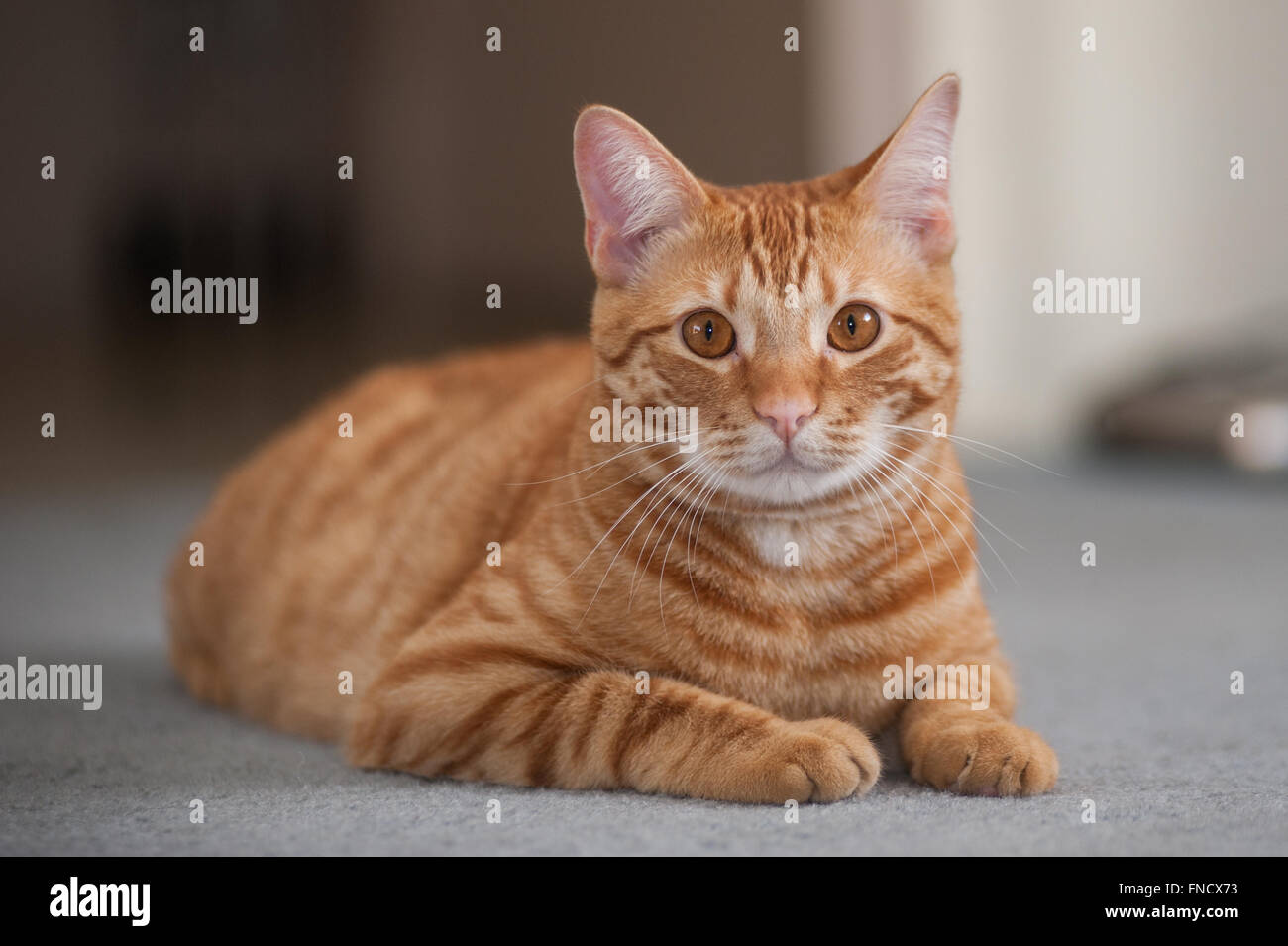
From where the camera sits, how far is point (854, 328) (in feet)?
5.88

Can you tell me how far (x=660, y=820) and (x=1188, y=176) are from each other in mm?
Answer: 5623

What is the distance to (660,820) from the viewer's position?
1.58m

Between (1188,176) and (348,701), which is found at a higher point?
(1188,176)

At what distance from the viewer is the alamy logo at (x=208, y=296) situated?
5.38 metres

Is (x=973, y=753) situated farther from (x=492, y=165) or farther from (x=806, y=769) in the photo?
(x=492, y=165)

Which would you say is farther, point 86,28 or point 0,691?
point 86,28

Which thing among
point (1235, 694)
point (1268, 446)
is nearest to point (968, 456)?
point (1268, 446)

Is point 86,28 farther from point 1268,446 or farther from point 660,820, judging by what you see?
point 660,820

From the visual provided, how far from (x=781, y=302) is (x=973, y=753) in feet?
2.00

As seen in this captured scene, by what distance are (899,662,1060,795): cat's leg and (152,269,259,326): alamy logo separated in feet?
11.7

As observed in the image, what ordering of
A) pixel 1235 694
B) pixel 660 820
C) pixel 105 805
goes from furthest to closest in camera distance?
pixel 1235 694 → pixel 105 805 → pixel 660 820

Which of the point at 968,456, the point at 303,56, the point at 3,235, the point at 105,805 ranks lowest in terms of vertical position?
the point at 105,805

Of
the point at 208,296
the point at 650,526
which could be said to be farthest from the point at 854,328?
the point at 208,296
